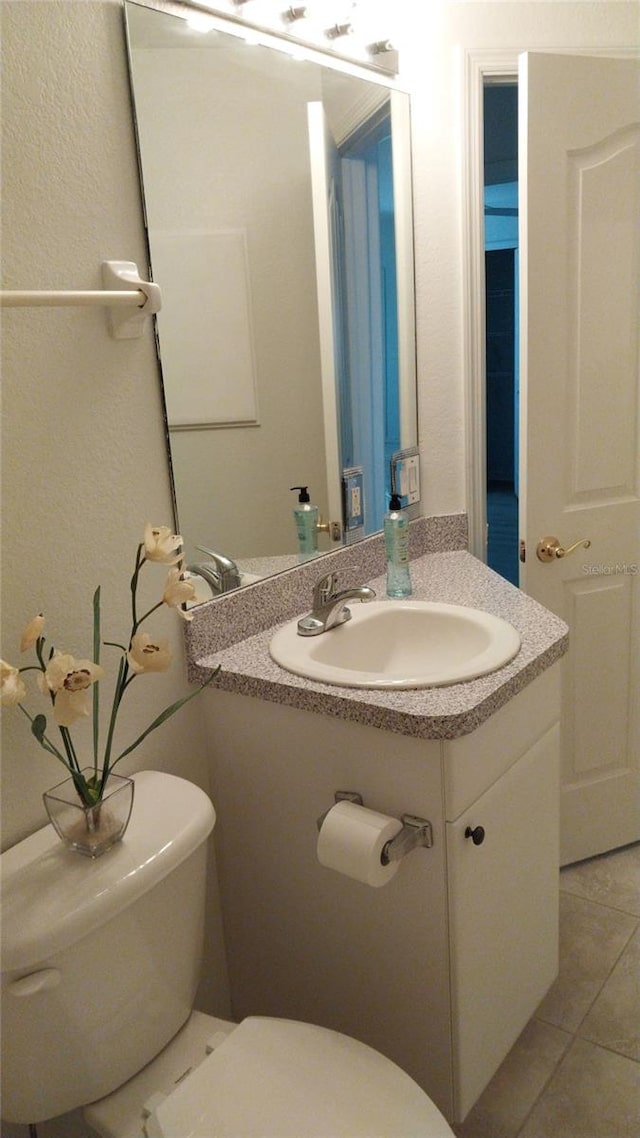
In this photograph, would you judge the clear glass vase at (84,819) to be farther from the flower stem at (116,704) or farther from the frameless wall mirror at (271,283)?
the frameless wall mirror at (271,283)

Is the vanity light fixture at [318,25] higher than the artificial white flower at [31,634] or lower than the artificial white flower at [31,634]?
higher

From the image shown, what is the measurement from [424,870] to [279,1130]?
403 millimetres

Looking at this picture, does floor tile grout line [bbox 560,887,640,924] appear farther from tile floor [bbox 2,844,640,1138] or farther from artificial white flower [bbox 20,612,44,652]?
artificial white flower [bbox 20,612,44,652]

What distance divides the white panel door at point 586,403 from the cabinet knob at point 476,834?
2.58 ft

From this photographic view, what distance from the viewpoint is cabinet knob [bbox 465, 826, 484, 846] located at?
1254 mm

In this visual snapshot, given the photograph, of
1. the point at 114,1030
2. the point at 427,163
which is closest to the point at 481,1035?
the point at 114,1030

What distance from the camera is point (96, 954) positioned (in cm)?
104

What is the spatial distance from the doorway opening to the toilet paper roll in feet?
7.86

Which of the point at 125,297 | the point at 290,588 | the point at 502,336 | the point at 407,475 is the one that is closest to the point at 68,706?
the point at 125,297

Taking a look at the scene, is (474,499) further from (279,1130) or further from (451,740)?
(279,1130)

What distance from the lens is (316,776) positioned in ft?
4.44

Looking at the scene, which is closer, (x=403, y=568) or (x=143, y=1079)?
(x=143, y=1079)

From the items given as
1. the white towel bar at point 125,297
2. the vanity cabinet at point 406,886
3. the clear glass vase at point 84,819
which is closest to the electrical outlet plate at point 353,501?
the vanity cabinet at point 406,886

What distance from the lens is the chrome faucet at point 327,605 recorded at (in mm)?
1515
